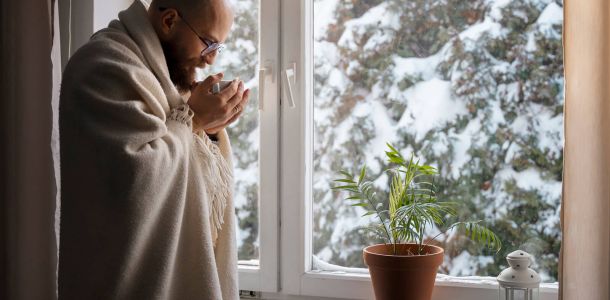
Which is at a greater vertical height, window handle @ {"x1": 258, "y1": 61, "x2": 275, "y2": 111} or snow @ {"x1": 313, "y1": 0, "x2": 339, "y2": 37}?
snow @ {"x1": 313, "y1": 0, "x2": 339, "y2": 37}

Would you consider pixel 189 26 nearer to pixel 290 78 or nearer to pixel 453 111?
pixel 290 78

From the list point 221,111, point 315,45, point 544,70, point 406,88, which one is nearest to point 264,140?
point 315,45

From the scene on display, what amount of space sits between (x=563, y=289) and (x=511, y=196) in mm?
367

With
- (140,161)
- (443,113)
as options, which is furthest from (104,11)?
(443,113)

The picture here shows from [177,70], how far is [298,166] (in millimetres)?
673

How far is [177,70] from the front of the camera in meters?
1.50

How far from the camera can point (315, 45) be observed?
212 cm

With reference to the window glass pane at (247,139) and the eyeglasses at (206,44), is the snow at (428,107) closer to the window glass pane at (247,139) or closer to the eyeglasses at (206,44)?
the window glass pane at (247,139)

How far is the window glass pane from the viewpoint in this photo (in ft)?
7.16

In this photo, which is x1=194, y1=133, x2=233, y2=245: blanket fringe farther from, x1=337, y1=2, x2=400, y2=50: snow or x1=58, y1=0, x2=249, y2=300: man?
x1=337, y1=2, x2=400, y2=50: snow
